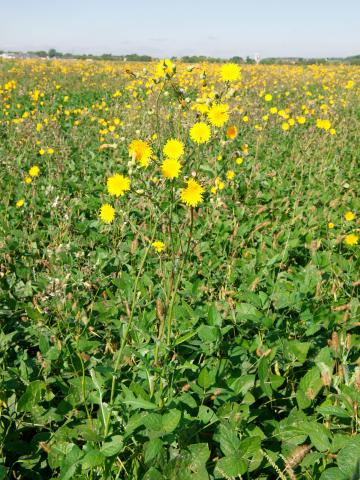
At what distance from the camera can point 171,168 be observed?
4.88 ft

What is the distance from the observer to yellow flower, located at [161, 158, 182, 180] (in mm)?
1459

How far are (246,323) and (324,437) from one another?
2.40 feet

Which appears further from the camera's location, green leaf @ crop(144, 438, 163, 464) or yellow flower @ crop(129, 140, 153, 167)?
yellow flower @ crop(129, 140, 153, 167)

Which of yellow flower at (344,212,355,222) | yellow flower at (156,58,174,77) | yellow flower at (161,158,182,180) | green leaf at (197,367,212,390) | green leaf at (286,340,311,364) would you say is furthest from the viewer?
yellow flower at (344,212,355,222)

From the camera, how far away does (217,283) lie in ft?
8.74

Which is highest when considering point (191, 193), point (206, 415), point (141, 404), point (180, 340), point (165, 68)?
point (165, 68)

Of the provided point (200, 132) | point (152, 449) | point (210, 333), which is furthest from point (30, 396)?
point (200, 132)

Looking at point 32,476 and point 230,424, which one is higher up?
point 230,424

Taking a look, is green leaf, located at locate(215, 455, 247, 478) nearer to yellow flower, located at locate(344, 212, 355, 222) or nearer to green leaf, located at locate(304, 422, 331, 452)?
green leaf, located at locate(304, 422, 331, 452)

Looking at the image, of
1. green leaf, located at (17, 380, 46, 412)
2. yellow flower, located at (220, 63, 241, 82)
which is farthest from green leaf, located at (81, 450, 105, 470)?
yellow flower, located at (220, 63, 241, 82)

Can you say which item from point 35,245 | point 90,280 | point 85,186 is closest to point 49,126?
point 85,186

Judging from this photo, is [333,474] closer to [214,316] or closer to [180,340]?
[180,340]

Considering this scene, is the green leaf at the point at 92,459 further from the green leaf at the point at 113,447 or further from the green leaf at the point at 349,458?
the green leaf at the point at 349,458

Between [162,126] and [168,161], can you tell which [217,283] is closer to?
[168,161]
